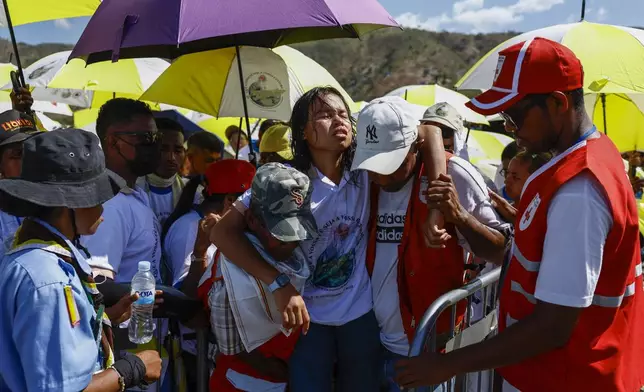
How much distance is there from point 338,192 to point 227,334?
0.86 m

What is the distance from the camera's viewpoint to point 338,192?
10.4ft

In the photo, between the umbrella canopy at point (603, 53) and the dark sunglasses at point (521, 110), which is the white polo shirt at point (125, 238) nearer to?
the dark sunglasses at point (521, 110)

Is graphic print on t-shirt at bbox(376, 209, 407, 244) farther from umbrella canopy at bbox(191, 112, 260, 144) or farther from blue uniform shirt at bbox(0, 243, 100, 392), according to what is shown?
umbrella canopy at bbox(191, 112, 260, 144)

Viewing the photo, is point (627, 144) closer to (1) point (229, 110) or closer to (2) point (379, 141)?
(1) point (229, 110)

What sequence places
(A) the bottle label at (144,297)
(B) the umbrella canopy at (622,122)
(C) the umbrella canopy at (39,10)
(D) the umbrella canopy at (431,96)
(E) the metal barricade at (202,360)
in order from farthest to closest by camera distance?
(D) the umbrella canopy at (431,96) < (B) the umbrella canopy at (622,122) < (C) the umbrella canopy at (39,10) < (E) the metal barricade at (202,360) < (A) the bottle label at (144,297)

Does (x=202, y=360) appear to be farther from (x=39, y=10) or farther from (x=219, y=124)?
(x=219, y=124)

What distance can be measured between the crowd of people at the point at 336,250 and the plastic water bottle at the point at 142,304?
7 centimetres

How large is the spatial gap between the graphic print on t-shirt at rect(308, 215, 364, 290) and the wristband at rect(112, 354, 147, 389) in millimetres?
940

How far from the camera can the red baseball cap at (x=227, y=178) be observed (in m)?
3.91

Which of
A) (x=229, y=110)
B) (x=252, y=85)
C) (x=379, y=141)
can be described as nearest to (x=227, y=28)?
(x=379, y=141)

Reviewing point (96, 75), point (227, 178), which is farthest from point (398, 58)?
point (227, 178)

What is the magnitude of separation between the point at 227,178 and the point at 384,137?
128 cm

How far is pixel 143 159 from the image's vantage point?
3.87 m

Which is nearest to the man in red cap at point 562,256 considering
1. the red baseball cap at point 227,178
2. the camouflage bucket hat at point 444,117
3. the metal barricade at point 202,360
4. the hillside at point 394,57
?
the metal barricade at point 202,360
